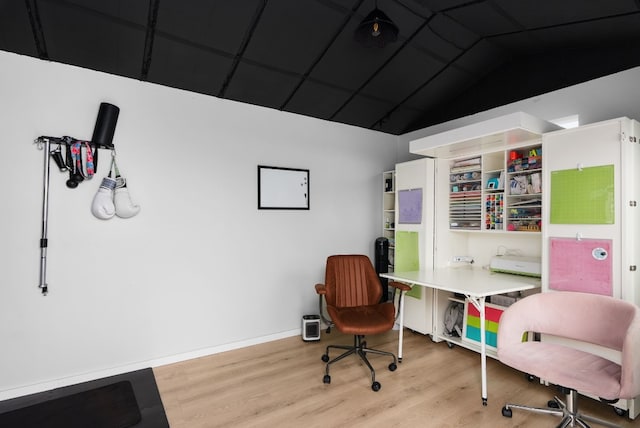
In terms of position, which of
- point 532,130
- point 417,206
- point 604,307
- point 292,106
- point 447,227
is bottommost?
point 604,307

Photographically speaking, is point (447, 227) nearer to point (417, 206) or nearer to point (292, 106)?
point (417, 206)

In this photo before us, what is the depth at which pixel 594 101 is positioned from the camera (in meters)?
2.87

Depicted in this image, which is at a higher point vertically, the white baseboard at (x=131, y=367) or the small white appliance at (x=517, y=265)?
the small white appliance at (x=517, y=265)

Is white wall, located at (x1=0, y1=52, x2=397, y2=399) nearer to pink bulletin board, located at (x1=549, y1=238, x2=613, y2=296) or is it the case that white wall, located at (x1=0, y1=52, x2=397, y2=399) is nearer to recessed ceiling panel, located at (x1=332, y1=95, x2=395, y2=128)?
recessed ceiling panel, located at (x1=332, y1=95, x2=395, y2=128)

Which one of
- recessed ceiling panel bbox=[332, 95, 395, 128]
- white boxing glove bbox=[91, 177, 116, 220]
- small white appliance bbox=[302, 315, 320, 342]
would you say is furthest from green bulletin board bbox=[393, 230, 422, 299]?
white boxing glove bbox=[91, 177, 116, 220]

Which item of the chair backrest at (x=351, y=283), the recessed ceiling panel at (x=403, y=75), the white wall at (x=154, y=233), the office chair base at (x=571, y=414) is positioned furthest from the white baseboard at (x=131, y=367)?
the recessed ceiling panel at (x=403, y=75)

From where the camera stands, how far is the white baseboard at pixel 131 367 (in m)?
2.54

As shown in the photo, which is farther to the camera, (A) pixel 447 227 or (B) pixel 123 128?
(A) pixel 447 227

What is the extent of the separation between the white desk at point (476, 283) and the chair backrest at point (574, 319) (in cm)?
21

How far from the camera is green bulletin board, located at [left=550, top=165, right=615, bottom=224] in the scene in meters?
2.36

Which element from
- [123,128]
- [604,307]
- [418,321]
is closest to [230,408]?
[418,321]

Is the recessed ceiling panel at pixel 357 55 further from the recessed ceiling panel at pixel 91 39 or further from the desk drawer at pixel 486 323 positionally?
the desk drawer at pixel 486 323

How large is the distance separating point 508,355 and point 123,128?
3435 mm

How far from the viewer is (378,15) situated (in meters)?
2.45
